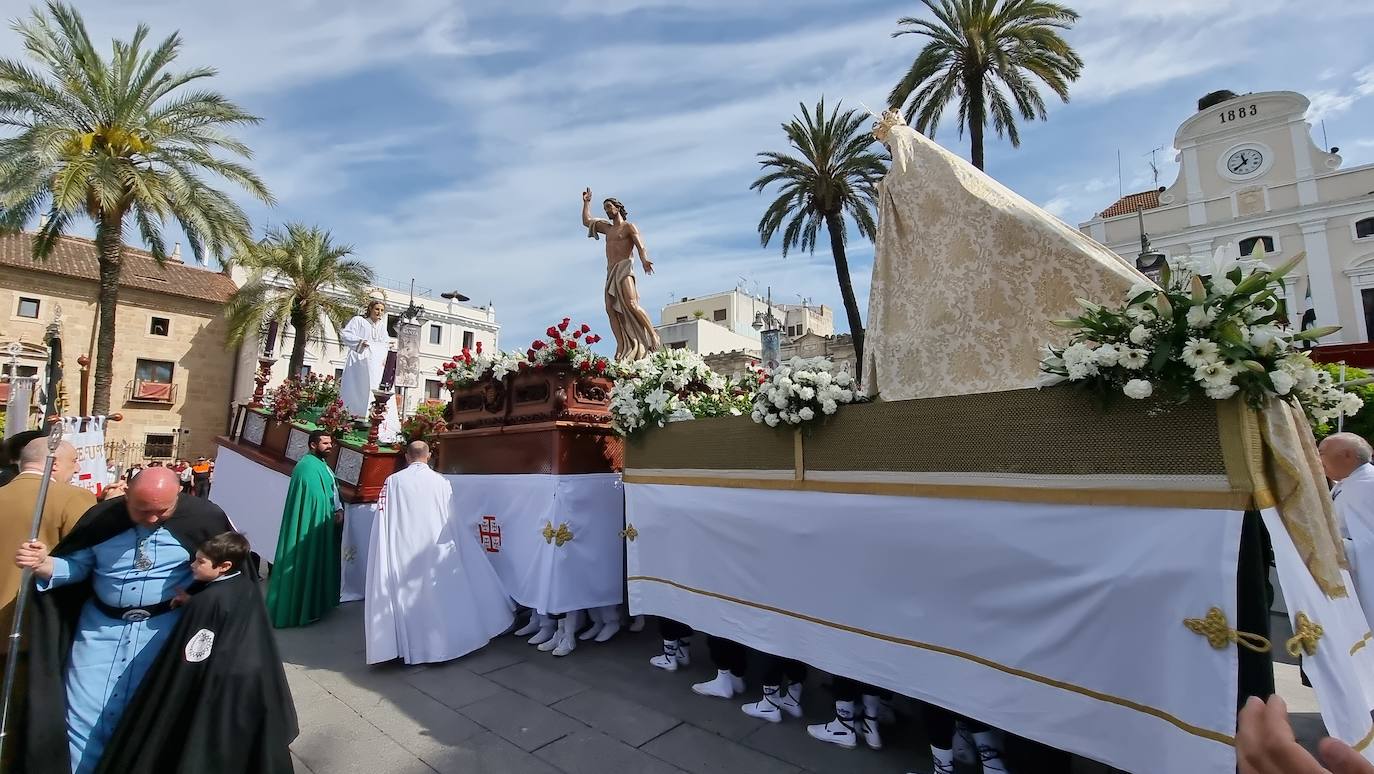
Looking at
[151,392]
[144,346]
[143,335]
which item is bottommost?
[151,392]

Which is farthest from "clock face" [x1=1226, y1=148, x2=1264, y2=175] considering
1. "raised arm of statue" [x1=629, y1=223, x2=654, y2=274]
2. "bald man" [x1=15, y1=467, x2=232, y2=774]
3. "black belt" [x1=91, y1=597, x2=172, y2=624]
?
"black belt" [x1=91, y1=597, x2=172, y2=624]

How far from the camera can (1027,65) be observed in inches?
572

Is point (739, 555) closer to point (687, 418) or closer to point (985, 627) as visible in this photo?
point (687, 418)

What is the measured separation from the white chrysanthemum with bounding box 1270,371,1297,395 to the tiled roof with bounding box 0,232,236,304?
30.3m

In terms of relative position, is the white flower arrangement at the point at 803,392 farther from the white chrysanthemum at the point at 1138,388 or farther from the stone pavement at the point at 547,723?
the stone pavement at the point at 547,723

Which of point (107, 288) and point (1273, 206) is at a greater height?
point (1273, 206)

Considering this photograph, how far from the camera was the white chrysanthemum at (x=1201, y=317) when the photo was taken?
2.42m

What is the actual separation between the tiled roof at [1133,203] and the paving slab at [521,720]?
3304cm

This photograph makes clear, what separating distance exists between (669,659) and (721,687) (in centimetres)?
72

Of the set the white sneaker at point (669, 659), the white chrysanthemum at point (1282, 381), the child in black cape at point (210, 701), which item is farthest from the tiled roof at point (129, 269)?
the white chrysanthemum at point (1282, 381)

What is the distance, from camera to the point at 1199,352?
7.79 feet

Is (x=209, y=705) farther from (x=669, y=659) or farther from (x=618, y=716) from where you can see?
(x=669, y=659)

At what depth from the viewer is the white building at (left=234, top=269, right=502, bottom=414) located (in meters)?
29.9

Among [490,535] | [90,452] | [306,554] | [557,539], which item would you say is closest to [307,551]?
[306,554]
